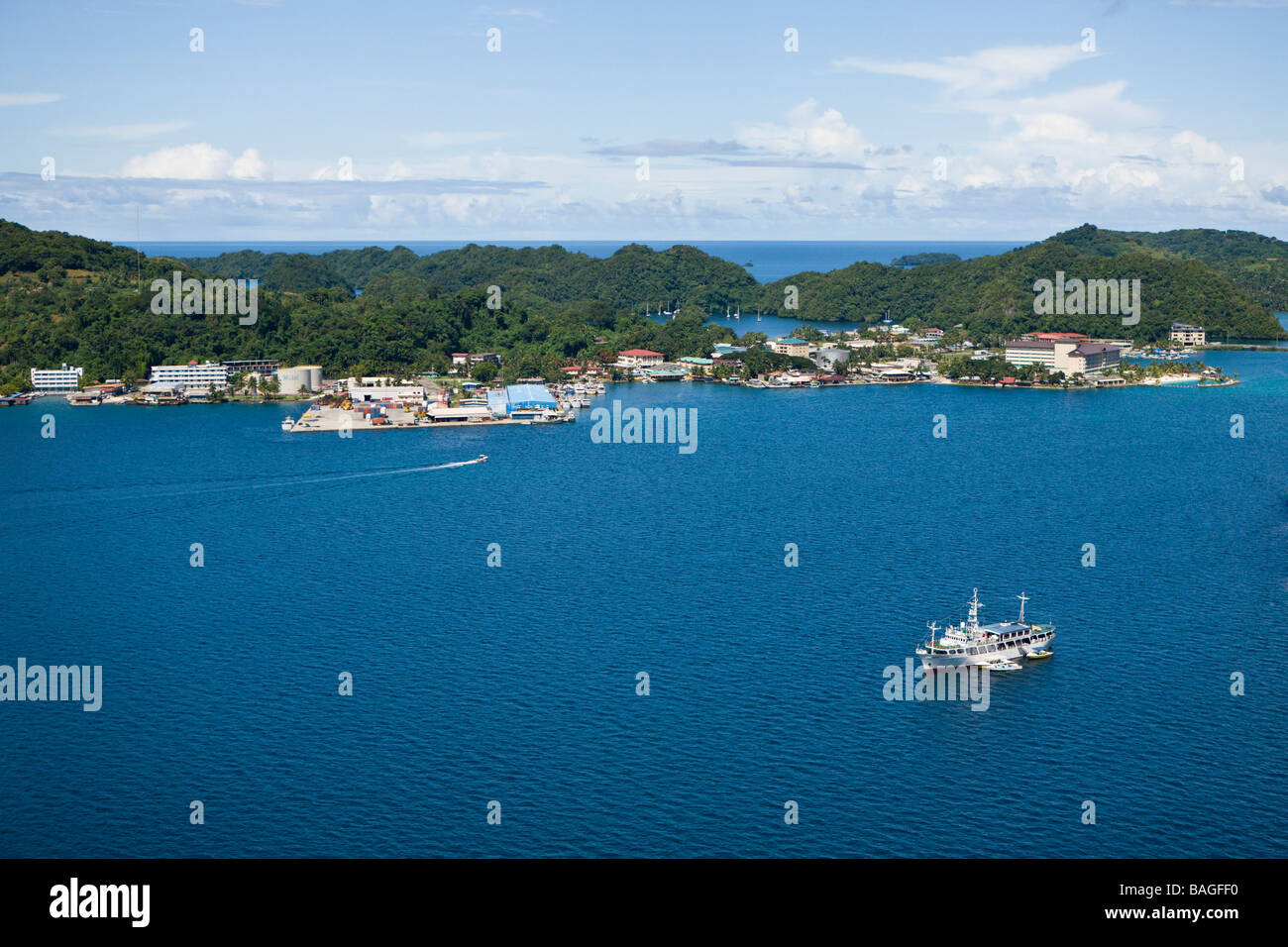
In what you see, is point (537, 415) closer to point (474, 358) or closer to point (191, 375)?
point (474, 358)

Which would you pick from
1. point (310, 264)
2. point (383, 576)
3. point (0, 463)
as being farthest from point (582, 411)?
point (310, 264)

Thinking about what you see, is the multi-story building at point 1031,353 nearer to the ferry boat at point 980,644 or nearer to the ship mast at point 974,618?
the ship mast at point 974,618

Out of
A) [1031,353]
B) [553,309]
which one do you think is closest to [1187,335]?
[1031,353]

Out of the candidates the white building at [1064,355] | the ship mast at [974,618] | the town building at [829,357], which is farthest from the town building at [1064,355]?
the ship mast at [974,618]

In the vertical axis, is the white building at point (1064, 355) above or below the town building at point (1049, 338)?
below

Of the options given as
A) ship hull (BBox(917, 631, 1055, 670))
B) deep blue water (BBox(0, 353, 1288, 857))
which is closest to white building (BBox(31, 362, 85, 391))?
deep blue water (BBox(0, 353, 1288, 857))

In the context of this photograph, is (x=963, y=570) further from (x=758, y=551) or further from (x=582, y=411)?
(x=582, y=411)
